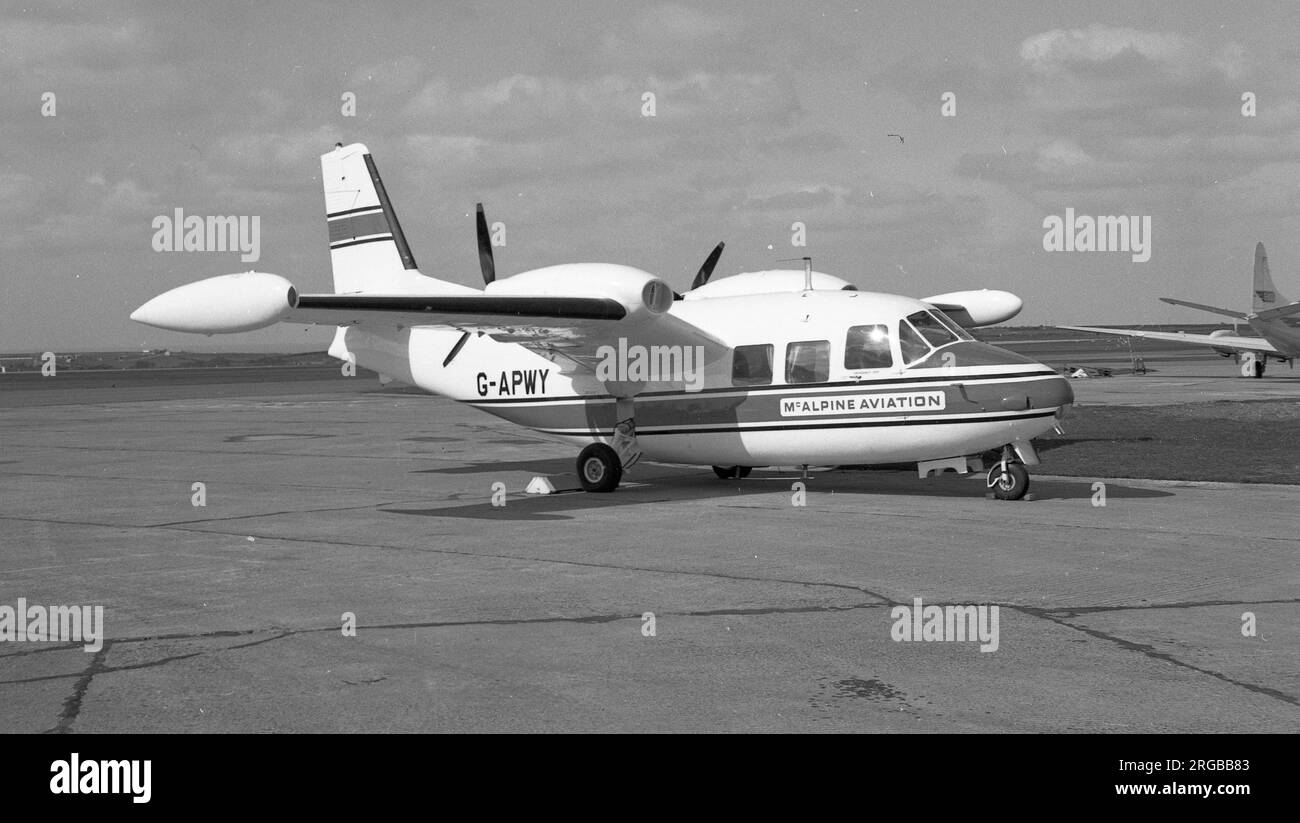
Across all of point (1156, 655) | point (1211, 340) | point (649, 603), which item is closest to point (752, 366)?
point (649, 603)

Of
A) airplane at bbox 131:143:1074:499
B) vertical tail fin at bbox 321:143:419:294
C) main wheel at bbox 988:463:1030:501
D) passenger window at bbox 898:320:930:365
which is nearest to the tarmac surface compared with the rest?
main wheel at bbox 988:463:1030:501

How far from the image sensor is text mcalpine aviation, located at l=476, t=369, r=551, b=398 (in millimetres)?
20156

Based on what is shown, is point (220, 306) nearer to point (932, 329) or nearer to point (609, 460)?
point (609, 460)

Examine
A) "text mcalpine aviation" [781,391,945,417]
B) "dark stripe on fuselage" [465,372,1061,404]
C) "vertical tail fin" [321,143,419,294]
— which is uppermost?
"vertical tail fin" [321,143,419,294]

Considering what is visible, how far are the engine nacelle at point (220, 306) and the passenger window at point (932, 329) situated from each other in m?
7.98

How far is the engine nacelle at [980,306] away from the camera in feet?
72.1

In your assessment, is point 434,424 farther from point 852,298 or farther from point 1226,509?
point 1226,509

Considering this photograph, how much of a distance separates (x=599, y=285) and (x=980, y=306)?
7.98 metres

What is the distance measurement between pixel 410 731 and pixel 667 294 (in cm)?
1154

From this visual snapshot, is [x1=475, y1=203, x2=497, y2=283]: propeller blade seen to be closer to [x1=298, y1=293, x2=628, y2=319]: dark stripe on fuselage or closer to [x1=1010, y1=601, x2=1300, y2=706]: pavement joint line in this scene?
[x1=298, y1=293, x2=628, y2=319]: dark stripe on fuselage

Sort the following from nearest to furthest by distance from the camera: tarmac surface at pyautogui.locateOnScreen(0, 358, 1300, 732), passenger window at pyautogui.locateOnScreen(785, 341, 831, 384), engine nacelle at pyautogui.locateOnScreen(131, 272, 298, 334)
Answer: tarmac surface at pyautogui.locateOnScreen(0, 358, 1300, 732)
engine nacelle at pyautogui.locateOnScreen(131, 272, 298, 334)
passenger window at pyautogui.locateOnScreen(785, 341, 831, 384)

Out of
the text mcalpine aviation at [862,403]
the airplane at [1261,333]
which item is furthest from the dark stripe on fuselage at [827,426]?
the airplane at [1261,333]

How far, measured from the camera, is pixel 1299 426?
26.9 m

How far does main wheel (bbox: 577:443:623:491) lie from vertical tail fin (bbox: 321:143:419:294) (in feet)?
16.0
